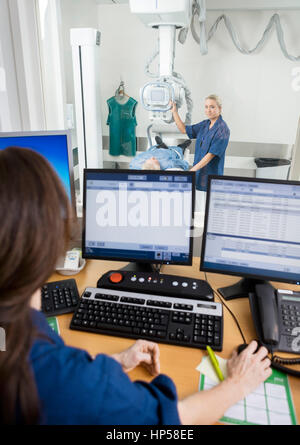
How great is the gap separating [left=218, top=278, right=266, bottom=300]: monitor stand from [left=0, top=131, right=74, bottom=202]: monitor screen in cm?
65

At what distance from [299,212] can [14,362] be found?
33.4 inches

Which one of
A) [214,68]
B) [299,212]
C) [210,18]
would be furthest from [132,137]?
[299,212]

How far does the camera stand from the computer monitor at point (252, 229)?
1007 millimetres

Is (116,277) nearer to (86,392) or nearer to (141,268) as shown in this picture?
(141,268)

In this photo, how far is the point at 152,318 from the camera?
945 millimetres

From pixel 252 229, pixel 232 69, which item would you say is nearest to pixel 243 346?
pixel 252 229

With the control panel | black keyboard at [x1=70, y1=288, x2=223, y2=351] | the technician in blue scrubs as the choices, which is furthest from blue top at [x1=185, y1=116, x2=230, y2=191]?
black keyboard at [x1=70, y1=288, x2=223, y2=351]

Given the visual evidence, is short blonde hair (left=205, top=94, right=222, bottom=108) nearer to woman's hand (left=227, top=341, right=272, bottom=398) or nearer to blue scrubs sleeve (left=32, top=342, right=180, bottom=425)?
woman's hand (left=227, top=341, right=272, bottom=398)

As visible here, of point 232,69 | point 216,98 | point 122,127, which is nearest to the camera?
point 216,98

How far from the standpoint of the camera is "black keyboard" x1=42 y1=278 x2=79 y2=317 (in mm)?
1012

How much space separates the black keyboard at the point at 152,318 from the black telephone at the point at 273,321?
109 mm

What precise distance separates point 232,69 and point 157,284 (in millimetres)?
2921

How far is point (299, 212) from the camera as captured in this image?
3.27 ft
